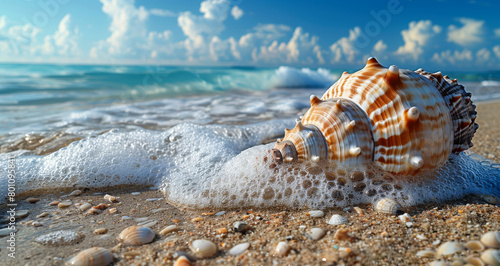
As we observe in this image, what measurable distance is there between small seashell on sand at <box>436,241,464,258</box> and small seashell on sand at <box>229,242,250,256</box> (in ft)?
3.14

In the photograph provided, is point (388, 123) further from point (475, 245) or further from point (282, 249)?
point (282, 249)

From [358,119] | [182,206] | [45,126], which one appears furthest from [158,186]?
[45,126]

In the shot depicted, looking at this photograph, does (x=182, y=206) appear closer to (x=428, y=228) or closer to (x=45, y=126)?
(x=428, y=228)

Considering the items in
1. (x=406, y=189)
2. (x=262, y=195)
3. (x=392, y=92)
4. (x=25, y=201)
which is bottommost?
(x=25, y=201)

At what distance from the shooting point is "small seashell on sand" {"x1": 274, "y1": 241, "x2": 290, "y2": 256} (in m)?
1.56

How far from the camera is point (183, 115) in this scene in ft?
20.7

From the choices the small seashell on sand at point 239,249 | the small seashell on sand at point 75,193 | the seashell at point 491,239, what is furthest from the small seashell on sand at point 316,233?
the small seashell on sand at point 75,193

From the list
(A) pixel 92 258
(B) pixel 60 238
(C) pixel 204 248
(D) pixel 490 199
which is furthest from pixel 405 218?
(B) pixel 60 238

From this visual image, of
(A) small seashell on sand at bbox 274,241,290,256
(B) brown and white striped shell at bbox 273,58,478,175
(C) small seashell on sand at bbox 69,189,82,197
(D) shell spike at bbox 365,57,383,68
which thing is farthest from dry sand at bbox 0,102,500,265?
(D) shell spike at bbox 365,57,383,68

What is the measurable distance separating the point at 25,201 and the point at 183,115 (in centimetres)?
391

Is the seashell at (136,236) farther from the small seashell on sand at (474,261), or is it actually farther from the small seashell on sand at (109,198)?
the small seashell on sand at (474,261)

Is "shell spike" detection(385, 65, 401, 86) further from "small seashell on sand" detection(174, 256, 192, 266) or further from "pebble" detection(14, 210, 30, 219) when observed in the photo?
"pebble" detection(14, 210, 30, 219)

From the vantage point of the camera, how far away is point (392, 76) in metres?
2.00

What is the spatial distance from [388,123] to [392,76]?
32cm
